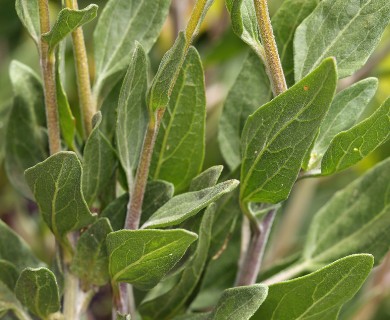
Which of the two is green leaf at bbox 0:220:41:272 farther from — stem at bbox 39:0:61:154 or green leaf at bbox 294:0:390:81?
green leaf at bbox 294:0:390:81

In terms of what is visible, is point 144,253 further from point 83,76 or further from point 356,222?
point 356,222

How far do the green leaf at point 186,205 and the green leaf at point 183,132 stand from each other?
0.11 meters

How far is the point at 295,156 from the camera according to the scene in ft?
1.88

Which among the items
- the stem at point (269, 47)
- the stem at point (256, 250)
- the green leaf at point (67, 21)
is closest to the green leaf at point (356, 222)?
the stem at point (256, 250)

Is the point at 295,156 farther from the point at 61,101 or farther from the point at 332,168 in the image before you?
the point at 61,101

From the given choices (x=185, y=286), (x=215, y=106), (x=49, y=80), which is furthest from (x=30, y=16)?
(x=215, y=106)

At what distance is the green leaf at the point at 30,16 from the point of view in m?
0.62

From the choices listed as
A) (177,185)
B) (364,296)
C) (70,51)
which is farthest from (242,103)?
(70,51)

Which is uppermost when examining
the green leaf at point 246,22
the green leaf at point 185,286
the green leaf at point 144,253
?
the green leaf at point 246,22

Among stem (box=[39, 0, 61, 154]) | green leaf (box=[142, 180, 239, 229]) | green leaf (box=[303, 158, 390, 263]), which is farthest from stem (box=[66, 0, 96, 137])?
green leaf (box=[303, 158, 390, 263])

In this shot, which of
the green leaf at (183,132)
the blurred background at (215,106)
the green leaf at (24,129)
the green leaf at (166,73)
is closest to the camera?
the green leaf at (166,73)

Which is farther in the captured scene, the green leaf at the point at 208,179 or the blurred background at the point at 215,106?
the blurred background at the point at 215,106

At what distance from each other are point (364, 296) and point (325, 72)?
524mm

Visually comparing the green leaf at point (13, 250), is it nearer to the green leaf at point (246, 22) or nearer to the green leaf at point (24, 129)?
the green leaf at point (24, 129)
